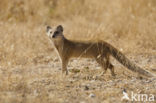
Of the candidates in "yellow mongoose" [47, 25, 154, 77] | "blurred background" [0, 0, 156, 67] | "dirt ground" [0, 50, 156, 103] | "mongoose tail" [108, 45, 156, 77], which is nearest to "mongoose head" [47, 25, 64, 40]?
"yellow mongoose" [47, 25, 154, 77]

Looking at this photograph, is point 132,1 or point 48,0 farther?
point 48,0

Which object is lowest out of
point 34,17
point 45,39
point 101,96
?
point 101,96

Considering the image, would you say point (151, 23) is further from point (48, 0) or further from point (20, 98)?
point (20, 98)

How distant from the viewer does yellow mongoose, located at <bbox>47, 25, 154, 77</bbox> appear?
512 cm

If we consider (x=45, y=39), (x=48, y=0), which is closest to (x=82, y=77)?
(x=45, y=39)

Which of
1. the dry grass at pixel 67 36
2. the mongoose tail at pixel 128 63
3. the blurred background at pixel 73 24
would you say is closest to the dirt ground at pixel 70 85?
the dry grass at pixel 67 36

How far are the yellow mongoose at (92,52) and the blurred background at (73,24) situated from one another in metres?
0.79

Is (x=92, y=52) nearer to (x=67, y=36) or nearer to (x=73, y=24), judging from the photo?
(x=67, y=36)

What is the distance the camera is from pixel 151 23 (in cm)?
780

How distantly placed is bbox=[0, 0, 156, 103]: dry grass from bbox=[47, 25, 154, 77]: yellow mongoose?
0.18 m

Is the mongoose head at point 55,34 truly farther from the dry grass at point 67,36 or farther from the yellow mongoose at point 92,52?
the dry grass at point 67,36

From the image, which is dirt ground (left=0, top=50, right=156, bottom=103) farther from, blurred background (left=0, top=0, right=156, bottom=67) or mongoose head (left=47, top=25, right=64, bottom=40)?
blurred background (left=0, top=0, right=156, bottom=67)

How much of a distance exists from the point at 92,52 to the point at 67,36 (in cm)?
243

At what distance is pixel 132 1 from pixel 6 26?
3.18 metres
